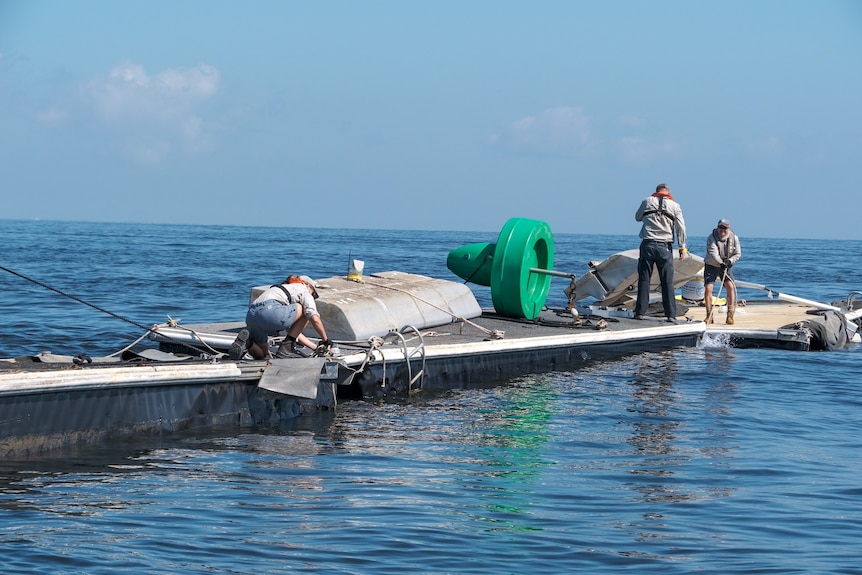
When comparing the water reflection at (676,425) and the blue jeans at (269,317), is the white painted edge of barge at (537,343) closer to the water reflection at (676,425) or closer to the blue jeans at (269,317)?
the water reflection at (676,425)

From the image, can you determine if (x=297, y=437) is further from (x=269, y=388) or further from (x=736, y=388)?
(x=736, y=388)

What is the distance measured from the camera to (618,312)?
16.4 metres

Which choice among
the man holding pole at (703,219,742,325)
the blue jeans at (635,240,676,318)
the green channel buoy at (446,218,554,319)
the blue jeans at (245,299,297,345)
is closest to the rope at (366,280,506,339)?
the green channel buoy at (446,218,554,319)

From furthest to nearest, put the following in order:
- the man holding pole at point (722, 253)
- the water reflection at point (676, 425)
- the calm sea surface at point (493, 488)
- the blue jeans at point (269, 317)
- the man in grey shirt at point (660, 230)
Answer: the man holding pole at point (722, 253) → the man in grey shirt at point (660, 230) → the blue jeans at point (269, 317) → the water reflection at point (676, 425) → the calm sea surface at point (493, 488)

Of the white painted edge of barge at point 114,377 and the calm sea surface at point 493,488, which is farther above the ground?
the white painted edge of barge at point 114,377

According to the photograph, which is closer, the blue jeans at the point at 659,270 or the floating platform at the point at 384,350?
the floating platform at the point at 384,350

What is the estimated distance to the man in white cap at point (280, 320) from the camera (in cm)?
1027

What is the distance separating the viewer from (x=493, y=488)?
320 inches

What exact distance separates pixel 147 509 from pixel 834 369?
35.7 feet

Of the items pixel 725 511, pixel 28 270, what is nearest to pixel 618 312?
pixel 725 511

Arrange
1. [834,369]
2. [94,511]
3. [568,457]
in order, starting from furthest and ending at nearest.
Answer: [834,369], [568,457], [94,511]

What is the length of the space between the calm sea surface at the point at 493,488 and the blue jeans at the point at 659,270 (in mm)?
1719

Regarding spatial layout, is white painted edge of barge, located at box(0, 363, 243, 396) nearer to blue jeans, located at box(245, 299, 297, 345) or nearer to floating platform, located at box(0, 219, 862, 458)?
floating platform, located at box(0, 219, 862, 458)

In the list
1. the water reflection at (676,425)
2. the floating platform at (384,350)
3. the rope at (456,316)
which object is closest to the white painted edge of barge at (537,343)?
the floating platform at (384,350)
